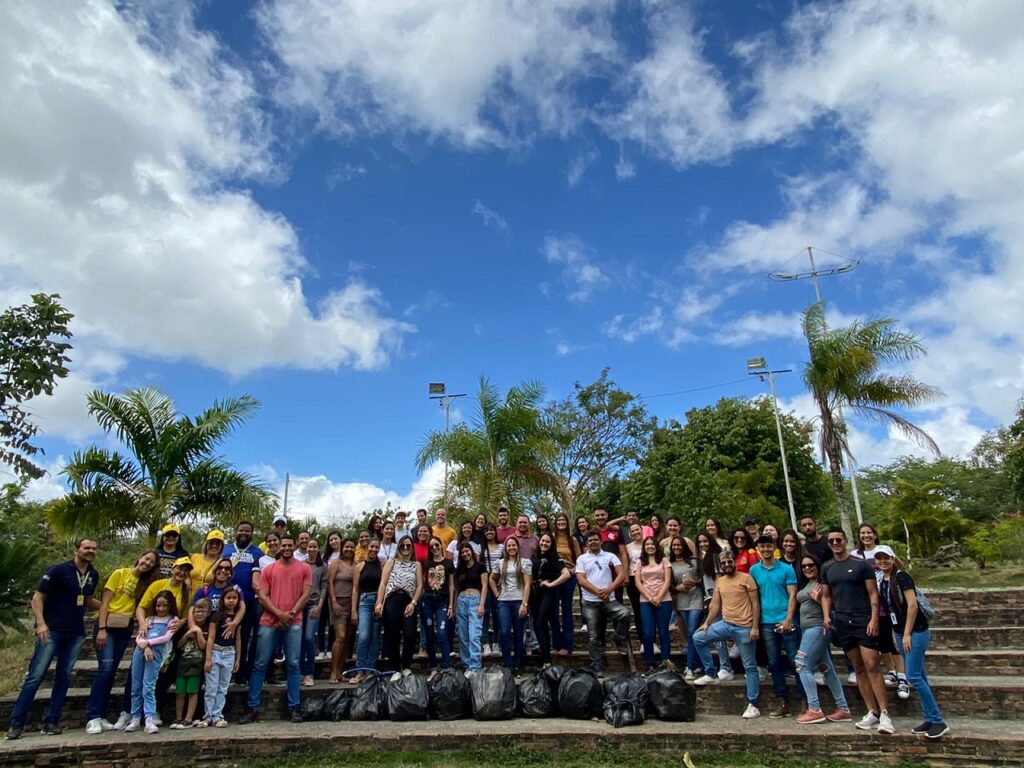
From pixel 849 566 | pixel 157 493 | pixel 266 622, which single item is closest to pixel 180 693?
pixel 266 622

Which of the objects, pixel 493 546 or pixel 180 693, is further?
pixel 493 546

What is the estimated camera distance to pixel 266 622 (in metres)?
7.09

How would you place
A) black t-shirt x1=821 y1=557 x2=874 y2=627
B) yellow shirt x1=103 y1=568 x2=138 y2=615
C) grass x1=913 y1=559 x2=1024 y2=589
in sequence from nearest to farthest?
→ black t-shirt x1=821 y1=557 x2=874 y2=627 < yellow shirt x1=103 y1=568 x2=138 y2=615 < grass x1=913 y1=559 x2=1024 y2=589

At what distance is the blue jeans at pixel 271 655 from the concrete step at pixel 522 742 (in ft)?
1.61

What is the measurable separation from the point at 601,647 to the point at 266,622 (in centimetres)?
382

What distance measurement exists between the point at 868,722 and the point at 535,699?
3163 mm

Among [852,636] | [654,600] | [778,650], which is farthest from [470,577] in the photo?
[852,636]

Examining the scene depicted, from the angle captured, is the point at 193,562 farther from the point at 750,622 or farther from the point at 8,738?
the point at 750,622

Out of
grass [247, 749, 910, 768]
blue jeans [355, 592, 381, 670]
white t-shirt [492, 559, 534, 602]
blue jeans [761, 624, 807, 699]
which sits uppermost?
white t-shirt [492, 559, 534, 602]

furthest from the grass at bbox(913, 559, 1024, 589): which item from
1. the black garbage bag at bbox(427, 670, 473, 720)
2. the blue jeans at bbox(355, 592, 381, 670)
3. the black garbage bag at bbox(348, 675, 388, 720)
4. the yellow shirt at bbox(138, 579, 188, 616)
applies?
the yellow shirt at bbox(138, 579, 188, 616)

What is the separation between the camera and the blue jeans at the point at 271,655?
6.96m

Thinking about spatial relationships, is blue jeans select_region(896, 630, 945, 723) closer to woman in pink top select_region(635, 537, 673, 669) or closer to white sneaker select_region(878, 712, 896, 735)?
white sneaker select_region(878, 712, 896, 735)

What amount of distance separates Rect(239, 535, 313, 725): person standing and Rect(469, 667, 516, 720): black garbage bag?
1.91 m

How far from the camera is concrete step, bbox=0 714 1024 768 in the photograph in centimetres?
588
